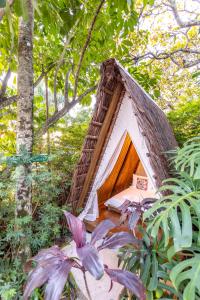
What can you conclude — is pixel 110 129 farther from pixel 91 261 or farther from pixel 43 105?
pixel 91 261

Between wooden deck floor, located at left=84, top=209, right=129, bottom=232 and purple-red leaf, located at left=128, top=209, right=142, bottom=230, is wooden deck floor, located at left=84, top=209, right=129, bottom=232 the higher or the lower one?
the lower one

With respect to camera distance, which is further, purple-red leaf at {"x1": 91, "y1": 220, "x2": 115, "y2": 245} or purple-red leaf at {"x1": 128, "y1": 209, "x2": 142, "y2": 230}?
purple-red leaf at {"x1": 128, "y1": 209, "x2": 142, "y2": 230}

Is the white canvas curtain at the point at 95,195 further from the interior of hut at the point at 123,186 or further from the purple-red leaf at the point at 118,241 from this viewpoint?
the purple-red leaf at the point at 118,241

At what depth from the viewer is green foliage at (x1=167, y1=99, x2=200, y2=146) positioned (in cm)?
369

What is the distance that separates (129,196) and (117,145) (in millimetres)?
1096

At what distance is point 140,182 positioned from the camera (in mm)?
4020

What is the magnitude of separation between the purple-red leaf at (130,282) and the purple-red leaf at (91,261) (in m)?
0.20

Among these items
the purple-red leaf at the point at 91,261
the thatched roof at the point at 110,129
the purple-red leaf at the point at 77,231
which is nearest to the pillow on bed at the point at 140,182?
the thatched roof at the point at 110,129

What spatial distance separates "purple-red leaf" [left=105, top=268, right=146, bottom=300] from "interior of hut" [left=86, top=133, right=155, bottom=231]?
6.14 ft

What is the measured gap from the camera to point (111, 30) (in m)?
2.32

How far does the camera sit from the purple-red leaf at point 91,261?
880 mm

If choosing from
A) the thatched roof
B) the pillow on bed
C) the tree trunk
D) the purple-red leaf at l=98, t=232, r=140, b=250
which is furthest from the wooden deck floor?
the purple-red leaf at l=98, t=232, r=140, b=250

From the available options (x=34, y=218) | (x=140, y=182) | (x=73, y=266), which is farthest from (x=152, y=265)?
(x=140, y=182)

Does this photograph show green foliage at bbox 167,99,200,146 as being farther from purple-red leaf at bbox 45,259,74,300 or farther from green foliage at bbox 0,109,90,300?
purple-red leaf at bbox 45,259,74,300
